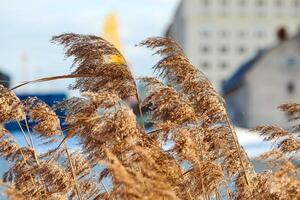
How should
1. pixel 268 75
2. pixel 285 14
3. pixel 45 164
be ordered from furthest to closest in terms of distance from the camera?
1. pixel 285 14
2. pixel 268 75
3. pixel 45 164

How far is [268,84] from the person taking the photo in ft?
220

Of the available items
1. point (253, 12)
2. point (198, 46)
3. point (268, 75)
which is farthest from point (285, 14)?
point (268, 75)

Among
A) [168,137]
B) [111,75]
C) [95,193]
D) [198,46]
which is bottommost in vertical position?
[198,46]

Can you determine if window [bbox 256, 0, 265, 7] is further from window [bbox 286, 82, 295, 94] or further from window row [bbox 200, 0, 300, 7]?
window [bbox 286, 82, 295, 94]

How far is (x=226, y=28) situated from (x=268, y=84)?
63117 mm

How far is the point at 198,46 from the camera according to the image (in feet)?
414

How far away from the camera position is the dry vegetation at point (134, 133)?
5645 millimetres

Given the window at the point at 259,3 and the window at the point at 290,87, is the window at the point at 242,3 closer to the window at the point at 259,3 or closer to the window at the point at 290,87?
the window at the point at 259,3

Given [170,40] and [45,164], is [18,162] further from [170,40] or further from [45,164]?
[170,40]

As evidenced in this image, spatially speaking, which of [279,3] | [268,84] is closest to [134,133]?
[268,84]

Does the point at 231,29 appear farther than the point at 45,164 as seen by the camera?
Yes

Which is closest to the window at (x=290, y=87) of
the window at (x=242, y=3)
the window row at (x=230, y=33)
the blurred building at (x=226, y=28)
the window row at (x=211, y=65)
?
the blurred building at (x=226, y=28)

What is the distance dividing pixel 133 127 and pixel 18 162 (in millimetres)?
1373

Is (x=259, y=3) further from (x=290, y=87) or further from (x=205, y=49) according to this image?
(x=290, y=87)
